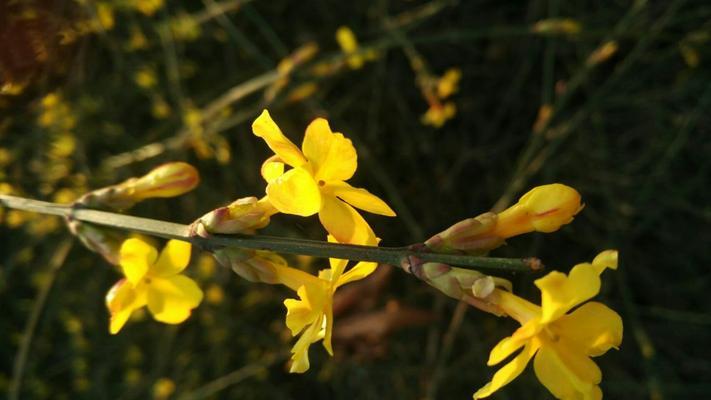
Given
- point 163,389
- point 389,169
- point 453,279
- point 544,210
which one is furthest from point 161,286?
point 389,169

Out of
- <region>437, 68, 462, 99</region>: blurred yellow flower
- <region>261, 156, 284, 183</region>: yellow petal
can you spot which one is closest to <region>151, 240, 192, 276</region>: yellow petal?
<region>261, 156, 284, 183</region>: yellow petal

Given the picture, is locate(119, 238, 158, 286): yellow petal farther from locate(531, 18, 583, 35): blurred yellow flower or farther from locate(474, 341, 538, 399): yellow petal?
locate(531, 18, 583, 35): blurred yellow flower

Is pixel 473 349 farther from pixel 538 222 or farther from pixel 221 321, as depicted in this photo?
pixel 538 222

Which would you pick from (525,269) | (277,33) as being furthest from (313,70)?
(525,269)

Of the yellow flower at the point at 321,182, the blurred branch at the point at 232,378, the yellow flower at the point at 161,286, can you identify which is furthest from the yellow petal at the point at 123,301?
the blurred branch at the point at 232,378

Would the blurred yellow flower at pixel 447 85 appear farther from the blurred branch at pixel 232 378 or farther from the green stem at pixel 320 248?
the green stem at pixel 320 248

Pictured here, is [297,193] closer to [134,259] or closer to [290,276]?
[290,276]
